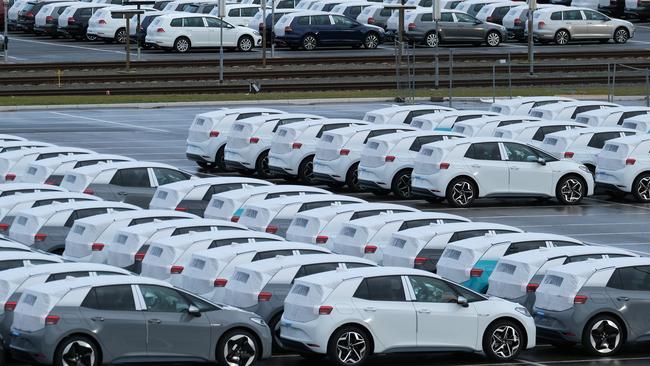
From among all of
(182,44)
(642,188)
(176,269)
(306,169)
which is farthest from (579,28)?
(176,269)

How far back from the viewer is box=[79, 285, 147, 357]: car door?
1780cm

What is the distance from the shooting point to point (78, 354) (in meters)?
17.6

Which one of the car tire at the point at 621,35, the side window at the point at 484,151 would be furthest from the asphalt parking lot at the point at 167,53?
the side window at the point at 484,151

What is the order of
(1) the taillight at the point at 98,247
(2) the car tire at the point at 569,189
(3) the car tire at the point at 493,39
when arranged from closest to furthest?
(1) the taillight at the point at 98,247
(2) the car tire at the point at 569,189
(3) the car tire at the point at 493,39

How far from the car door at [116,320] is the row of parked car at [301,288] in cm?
1

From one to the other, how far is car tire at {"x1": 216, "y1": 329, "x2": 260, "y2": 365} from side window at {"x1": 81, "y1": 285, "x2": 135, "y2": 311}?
1.11 meters

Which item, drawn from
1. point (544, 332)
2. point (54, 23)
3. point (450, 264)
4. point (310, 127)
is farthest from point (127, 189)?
point (54, 23)

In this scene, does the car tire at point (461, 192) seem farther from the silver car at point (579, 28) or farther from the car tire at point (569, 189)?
the silver car at point (579, 28)

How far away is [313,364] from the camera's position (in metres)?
19.2

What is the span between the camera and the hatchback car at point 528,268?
20.6 m

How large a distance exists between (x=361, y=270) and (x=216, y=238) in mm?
2991

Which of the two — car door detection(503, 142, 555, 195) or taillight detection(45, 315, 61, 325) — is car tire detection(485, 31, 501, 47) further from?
taillight detection(45, 315, 61, 325)

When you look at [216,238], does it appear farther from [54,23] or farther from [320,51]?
[54,23]

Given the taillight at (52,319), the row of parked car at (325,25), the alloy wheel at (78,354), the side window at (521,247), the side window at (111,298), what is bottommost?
the alloy wheel at (78,354)
